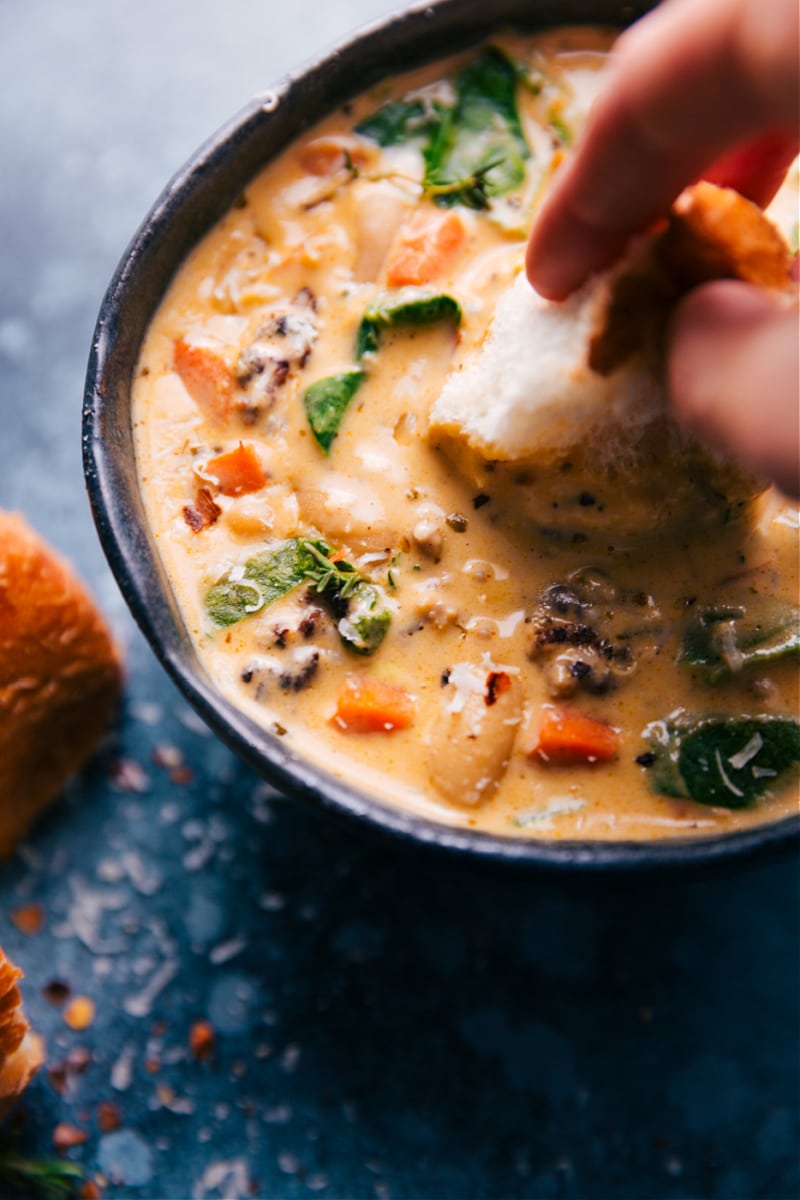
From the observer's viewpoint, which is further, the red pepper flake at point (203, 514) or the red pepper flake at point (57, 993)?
the red pepper flake at point (57, 993)

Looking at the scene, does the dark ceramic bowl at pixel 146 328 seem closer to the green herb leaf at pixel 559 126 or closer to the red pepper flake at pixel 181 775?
the green herb leaf at pixel 559 126

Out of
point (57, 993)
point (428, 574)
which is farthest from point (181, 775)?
point (428, 574)

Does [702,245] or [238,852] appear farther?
[238,852]

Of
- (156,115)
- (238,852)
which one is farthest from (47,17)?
(238,852)

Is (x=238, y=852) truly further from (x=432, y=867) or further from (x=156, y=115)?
(x=156, y=115)

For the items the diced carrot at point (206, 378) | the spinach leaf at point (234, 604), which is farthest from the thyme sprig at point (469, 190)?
the spinach leaf at point (234, 604)

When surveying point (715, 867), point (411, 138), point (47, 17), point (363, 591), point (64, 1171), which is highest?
point (47, 17)

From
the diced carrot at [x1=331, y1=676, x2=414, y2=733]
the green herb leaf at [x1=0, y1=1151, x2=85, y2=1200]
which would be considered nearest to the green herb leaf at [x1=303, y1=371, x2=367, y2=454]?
the diced carrot at [x1=331, y1=676, x2=414, y2=733]

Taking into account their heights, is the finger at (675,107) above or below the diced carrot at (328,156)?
above

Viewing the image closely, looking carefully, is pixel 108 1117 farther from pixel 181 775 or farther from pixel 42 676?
pixel 42 676
